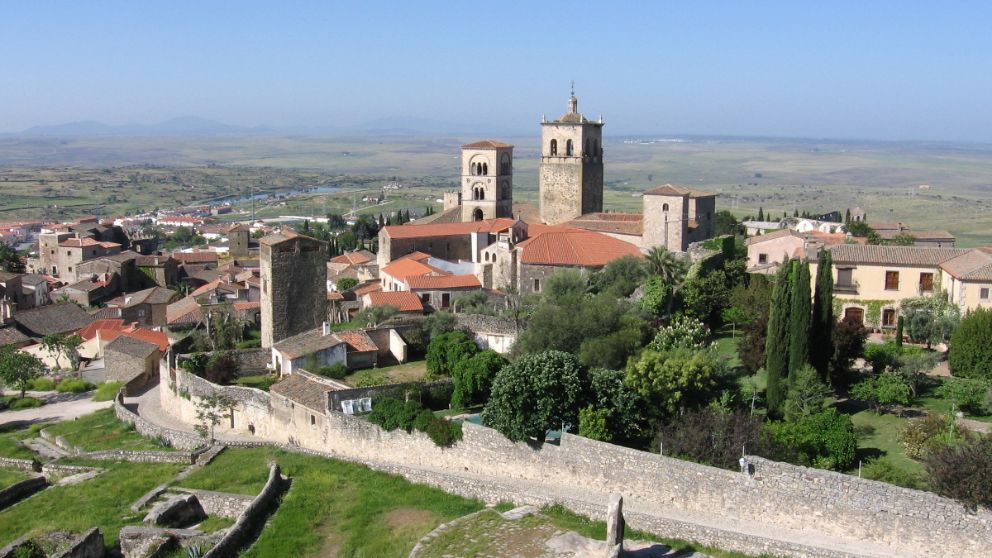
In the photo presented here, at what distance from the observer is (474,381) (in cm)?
2456

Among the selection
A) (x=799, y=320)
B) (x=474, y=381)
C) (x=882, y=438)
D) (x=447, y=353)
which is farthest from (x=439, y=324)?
(x=882, y=438)

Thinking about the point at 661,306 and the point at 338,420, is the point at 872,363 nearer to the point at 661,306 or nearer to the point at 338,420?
the point at 661,306

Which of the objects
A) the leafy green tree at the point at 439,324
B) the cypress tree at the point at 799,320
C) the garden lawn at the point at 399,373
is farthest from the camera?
the leafy green tree at the point at 439,324

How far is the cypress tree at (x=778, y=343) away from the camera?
21828mm

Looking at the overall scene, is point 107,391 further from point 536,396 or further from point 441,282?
point 536,396

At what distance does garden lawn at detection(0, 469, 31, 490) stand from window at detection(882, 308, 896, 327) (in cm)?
2361

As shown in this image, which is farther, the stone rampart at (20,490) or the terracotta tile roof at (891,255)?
the terracotta tile roof at (891,255)

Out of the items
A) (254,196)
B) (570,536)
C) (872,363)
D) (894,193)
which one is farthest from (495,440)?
(254,196)

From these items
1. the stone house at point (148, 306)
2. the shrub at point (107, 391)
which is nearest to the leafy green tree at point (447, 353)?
the shrub at point (107, 391)

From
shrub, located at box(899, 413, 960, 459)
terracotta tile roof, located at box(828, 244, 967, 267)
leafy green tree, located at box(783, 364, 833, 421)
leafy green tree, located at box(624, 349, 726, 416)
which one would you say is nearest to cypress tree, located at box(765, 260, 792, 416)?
leafy green tree, located at box(783, 364, 833, 421)

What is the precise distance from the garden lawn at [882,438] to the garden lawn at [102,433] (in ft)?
55.9

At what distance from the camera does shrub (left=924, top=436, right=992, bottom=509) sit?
14500mm

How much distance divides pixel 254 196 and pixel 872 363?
153 metres

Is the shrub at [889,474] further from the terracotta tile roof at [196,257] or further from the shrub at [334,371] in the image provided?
the terracotta tile roof at [196,257]
